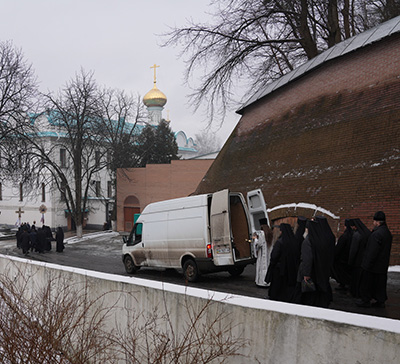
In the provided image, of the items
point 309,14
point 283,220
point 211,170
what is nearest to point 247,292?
point 283,220

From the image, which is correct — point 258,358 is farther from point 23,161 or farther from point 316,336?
point 23,161

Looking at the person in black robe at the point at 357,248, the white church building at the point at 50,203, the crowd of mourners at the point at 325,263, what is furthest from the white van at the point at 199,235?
the white church building at the point at 50,203

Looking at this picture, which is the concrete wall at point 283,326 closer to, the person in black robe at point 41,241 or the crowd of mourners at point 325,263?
the crowd of mourners at point 325,263

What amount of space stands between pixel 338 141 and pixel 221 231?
5.49 meters

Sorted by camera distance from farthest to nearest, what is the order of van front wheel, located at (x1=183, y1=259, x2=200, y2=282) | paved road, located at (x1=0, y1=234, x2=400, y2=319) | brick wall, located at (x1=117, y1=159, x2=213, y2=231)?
1. brick wall, located at (x1=117, y1=159, x2=213, y2=231)
2. van front wheel, located at (x1=183, y1=259, x2=200, y2=282)
3. paved road, located at (x1=0, y1=234, x2=400, y2=319)

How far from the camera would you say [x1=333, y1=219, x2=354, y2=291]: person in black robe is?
358 inches

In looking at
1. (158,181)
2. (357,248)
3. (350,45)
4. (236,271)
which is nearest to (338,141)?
(350,45)

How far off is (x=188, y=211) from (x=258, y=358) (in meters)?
7.68

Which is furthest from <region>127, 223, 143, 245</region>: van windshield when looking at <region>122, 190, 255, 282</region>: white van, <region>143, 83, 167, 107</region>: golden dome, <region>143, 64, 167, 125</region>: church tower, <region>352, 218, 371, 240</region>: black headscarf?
<region>143, 83, 167, 107</region>: golden dome

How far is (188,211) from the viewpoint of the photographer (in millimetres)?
11617

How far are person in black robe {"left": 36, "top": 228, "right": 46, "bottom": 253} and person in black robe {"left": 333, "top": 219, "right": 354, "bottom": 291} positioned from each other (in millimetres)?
17274

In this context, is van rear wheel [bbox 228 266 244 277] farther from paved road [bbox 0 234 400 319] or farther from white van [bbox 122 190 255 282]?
paved road [bbox 0 234 400 319]

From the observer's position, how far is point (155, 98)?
6419 cm

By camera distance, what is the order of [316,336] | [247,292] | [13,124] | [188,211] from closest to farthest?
[316,336]
[247,292]
[188,211]
[13,124]
